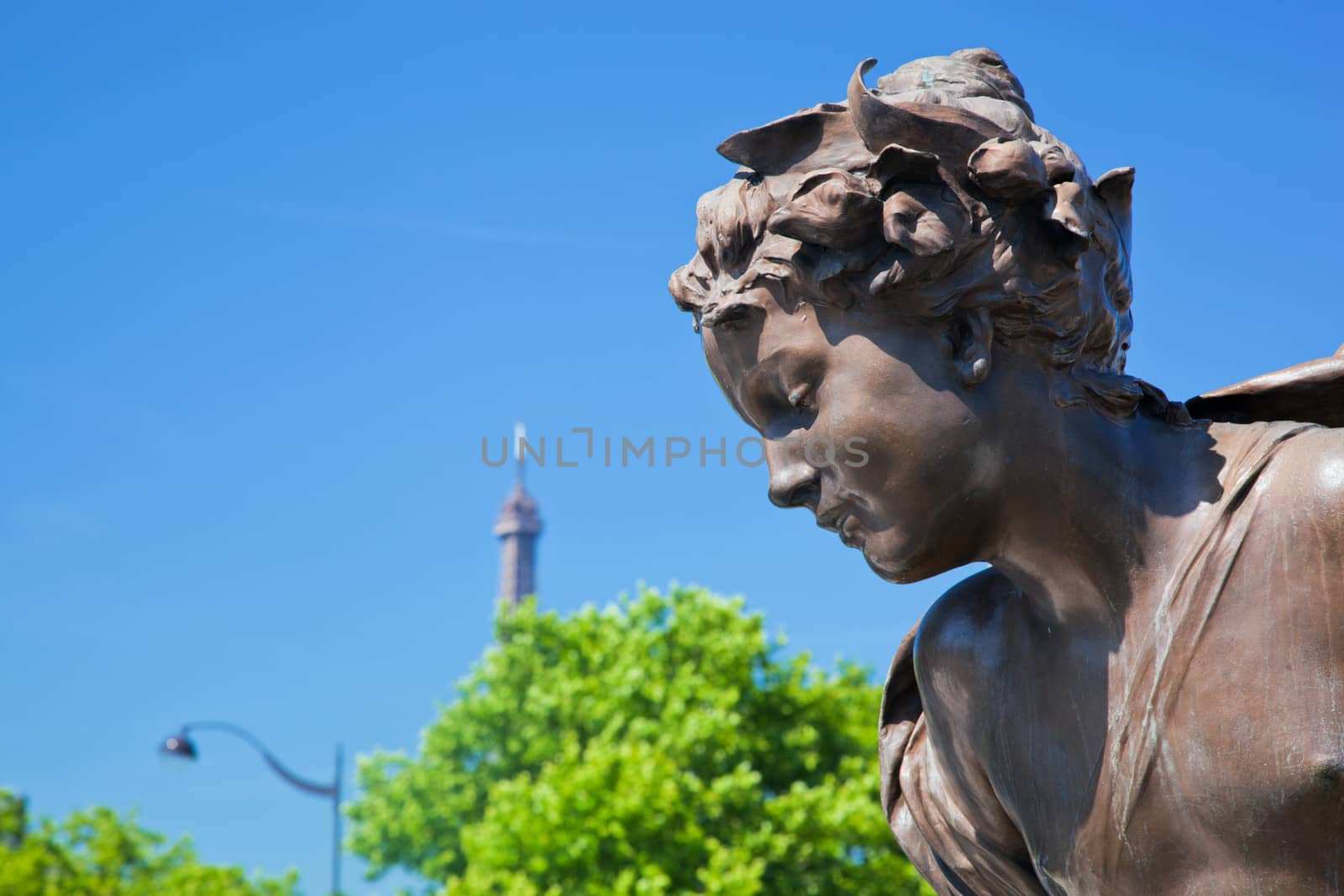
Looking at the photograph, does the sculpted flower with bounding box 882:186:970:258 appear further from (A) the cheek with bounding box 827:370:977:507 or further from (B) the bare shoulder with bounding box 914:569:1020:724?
(B) the bare shoulder with bounding box 914:569:1020:724

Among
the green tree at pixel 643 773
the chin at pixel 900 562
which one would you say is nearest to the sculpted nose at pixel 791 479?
the chin at pixel 900 562

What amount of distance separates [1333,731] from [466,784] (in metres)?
24.5

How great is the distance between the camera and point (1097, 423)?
254 cm

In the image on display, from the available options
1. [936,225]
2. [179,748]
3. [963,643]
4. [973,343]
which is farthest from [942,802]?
[179,748]

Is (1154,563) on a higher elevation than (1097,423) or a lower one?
lower

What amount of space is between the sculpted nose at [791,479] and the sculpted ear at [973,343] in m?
0.29

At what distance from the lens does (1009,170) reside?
2404 mm

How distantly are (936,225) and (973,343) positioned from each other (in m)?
0.20

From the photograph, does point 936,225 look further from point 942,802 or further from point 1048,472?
point 942,802

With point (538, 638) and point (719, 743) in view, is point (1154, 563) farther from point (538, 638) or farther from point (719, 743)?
point (538, 638)

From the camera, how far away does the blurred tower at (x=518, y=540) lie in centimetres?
9719

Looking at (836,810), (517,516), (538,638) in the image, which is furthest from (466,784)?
(517,516)

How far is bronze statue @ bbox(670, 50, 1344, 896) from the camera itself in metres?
2.35

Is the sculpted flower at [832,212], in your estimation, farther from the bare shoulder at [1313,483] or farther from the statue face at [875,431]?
the bare shoulder at [1313,483]
